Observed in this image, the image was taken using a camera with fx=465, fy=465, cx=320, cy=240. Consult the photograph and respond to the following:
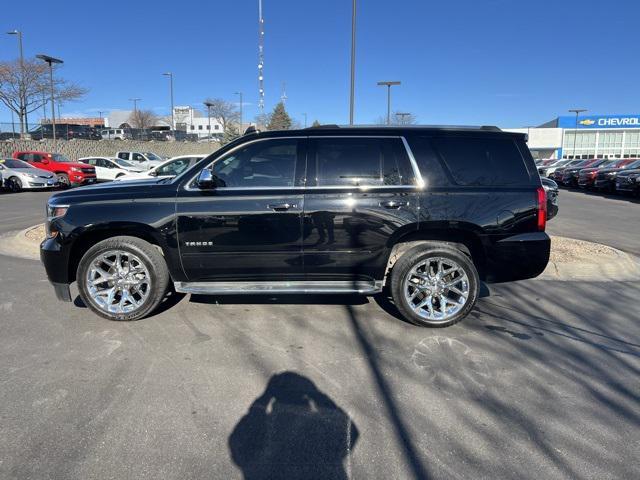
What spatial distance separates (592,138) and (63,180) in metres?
72.2

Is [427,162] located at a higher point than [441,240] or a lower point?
higher

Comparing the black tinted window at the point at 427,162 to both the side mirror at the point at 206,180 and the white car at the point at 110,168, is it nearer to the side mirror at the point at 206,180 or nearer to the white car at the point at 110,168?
the side mirror at the point at 206,180

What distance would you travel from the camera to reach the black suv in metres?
4.51

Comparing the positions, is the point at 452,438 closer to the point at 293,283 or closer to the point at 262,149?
the point at 293,283

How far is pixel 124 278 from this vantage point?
4695 mm

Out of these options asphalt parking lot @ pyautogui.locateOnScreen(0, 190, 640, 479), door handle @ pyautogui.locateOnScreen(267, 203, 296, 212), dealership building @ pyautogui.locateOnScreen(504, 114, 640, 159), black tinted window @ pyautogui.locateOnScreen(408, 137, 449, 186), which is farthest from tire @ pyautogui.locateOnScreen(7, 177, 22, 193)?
dealership building @ pyautogui.locateOnScreen(504, 114, 640, 159)

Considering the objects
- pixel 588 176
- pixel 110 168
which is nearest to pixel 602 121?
pixel 588 176

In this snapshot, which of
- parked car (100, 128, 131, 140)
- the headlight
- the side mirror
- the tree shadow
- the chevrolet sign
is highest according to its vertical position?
the chevrolet sign

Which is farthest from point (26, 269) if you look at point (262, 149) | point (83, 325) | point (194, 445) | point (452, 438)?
point (452, 438)

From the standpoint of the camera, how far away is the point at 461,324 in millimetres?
4789

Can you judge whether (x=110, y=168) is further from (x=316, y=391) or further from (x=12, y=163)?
(x=316, y=391)

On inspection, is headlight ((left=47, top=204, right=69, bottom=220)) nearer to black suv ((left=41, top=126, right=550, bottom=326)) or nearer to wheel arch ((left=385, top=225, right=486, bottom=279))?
black suv ((left=41, top=126, right=550, bottom=326))

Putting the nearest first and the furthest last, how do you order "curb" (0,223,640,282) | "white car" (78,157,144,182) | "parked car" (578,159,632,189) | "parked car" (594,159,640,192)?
"curb" (0,223,640,282)
"parked car" (594,159,640,192)
"parked car" (578,159,632,189)
"white car" (78,157,144,182)

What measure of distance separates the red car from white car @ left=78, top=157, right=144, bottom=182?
3.69 feet
